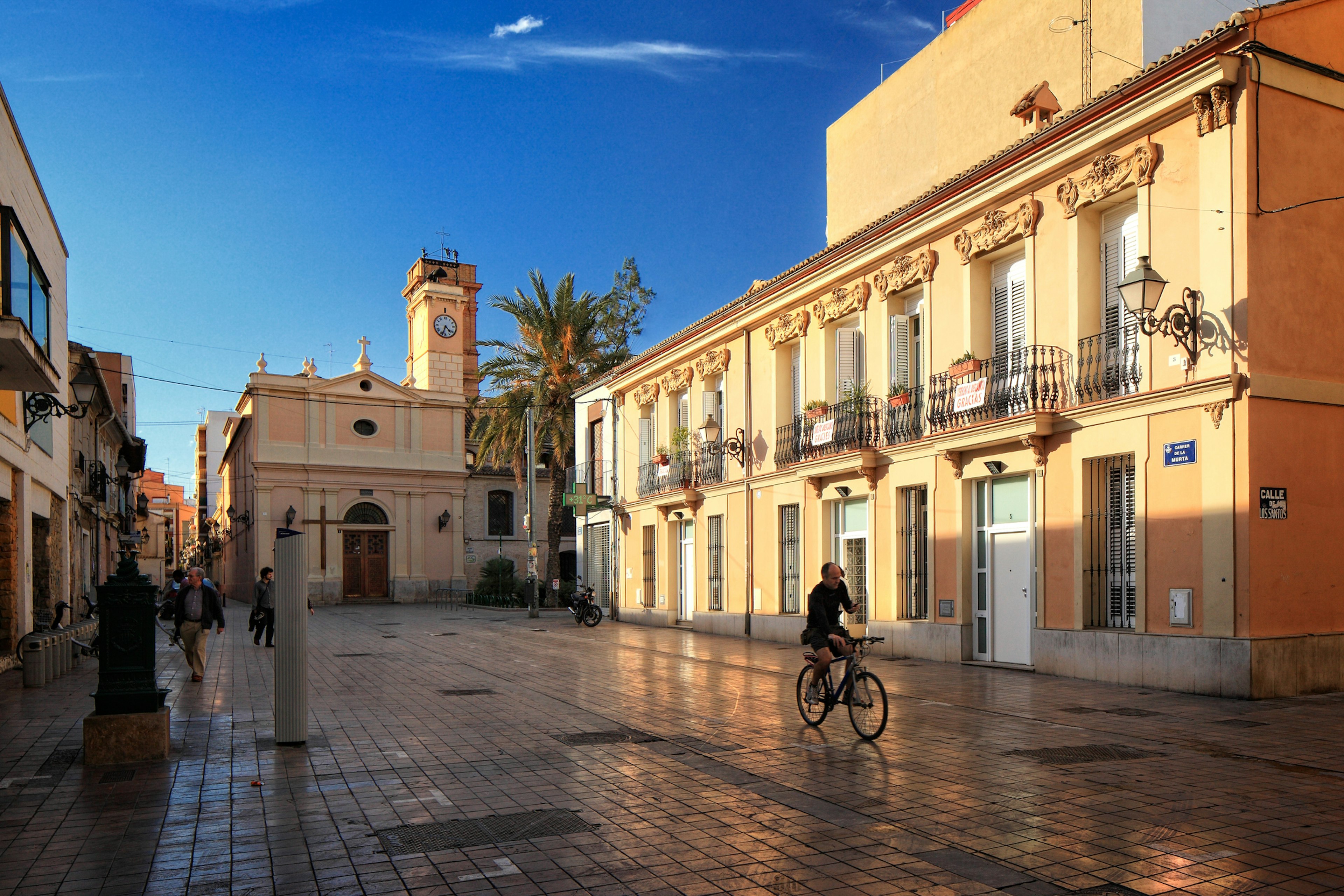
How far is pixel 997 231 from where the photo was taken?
16312 millimetres

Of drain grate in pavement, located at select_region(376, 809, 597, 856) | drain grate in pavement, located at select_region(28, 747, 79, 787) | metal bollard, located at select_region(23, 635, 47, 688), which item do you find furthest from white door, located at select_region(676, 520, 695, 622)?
drain grate in pavement, located at select_region(376, 809, 597, 856)

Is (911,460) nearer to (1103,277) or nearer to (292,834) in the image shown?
(1103,277)

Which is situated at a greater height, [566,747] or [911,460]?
[911,460]

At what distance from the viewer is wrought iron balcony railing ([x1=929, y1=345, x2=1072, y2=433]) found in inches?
588

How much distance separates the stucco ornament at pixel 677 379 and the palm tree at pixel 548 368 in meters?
7.24

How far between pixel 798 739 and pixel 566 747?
7.11ft

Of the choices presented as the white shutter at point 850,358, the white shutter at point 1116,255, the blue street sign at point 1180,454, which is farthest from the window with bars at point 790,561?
the blue street sign at point 1180,454

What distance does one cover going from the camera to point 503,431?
3706 cm

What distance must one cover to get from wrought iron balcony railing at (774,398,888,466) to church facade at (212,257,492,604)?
28804 millimetres

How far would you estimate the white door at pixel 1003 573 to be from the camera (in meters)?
15.6

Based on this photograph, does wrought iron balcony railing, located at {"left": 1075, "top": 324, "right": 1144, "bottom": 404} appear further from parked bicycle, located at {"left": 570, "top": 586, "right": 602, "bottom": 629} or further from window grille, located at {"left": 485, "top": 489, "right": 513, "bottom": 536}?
window grille, located at {"left": 485, "top": 489, "right": 513, "bottom": 536}

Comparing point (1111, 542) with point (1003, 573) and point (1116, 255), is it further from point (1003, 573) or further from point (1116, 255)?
point (1116, 255)

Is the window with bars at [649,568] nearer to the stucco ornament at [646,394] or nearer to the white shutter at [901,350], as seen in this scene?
the stucco ornament at [646,394]

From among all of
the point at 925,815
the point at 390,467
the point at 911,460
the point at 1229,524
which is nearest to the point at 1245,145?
the point at 1229,524
